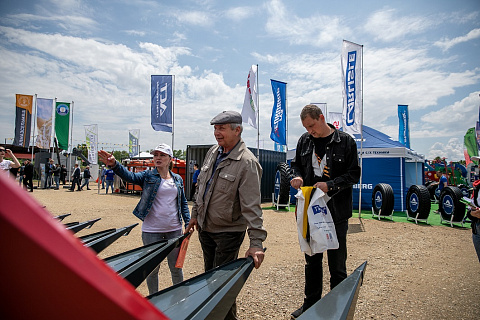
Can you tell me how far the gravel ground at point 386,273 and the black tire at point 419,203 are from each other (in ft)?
2.73

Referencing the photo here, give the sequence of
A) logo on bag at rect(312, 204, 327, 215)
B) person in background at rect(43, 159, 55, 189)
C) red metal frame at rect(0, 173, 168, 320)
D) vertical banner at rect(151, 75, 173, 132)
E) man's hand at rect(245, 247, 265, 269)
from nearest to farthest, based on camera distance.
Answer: red metal frame at rect(0, 173, 168, 320) → man's hand at rect(245, 247, 265, 269) → logo on bag at rect(312, 204, 327, 215) → vertical banner at rect(151, 75, 173, 132) → person in background at rect(43, 159, 55, 189)

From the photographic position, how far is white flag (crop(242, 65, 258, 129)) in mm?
12422

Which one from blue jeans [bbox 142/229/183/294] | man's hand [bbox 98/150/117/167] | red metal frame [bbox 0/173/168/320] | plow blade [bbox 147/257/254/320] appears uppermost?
man's hand [bbox 98/150/117/167]

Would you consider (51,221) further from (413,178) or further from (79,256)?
(413,178)

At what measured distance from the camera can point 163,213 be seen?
3373mm

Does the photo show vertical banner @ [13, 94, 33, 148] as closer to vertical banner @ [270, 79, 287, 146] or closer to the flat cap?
vertical banner @ [270, 79, 287, 146]

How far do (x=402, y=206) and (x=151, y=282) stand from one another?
1105 centimetres

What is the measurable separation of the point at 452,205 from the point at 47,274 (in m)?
Result: 10.6

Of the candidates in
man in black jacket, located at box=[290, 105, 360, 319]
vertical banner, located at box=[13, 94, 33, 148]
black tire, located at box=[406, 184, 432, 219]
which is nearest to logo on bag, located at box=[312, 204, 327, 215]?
man in black jacket, located at box=[290, 105, 360, 319]

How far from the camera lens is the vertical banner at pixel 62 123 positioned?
18578 mm

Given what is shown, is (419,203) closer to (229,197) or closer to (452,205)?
(452,205)

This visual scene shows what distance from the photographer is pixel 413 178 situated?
50.8 ft

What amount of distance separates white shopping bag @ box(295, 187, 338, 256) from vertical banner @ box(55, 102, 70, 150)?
64.9ft

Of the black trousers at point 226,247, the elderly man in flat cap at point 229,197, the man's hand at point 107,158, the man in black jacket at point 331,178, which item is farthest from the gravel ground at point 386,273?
the man's hand at point 107,158
